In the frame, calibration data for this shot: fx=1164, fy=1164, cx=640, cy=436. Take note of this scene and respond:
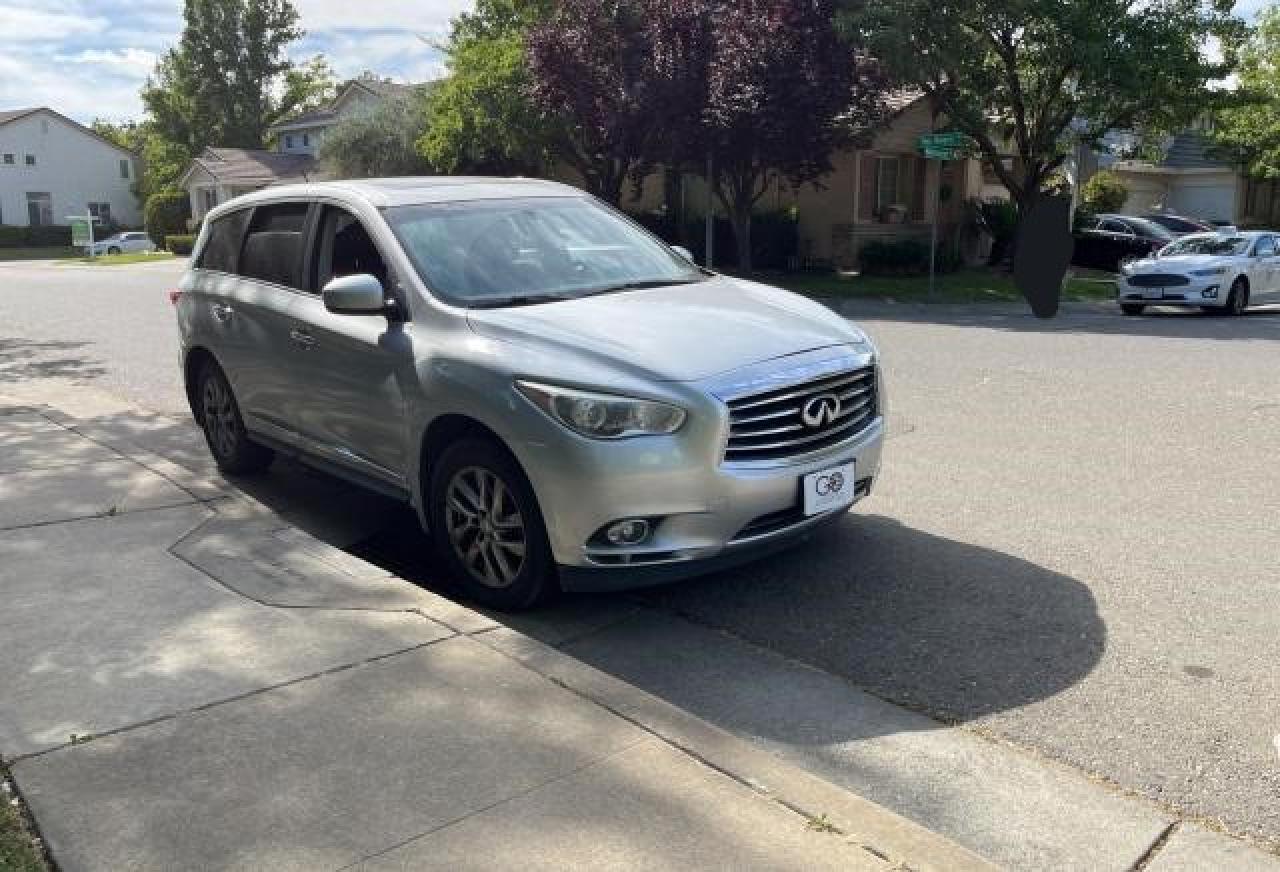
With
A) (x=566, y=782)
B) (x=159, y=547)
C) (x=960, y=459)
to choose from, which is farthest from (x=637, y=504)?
(x=960, y=459)

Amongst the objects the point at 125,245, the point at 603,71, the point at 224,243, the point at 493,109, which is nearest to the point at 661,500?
the point at 224,243

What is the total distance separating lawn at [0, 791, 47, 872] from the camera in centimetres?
283

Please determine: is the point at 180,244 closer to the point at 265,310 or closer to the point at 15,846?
the point at 265,310

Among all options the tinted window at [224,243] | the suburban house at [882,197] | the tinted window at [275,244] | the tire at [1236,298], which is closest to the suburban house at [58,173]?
the suburban house at [882,197]

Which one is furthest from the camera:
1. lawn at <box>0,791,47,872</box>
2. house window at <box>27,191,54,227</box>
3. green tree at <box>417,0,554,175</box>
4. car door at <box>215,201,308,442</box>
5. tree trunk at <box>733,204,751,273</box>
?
house window at <box>27,191,54,227</box>

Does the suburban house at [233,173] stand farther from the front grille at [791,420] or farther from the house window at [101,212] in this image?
the front grille at [791,420]

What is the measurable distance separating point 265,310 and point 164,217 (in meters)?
56.8

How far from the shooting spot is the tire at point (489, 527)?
4637 millimetres

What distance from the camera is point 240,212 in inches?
274

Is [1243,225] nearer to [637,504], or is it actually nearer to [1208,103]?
[1208,103]

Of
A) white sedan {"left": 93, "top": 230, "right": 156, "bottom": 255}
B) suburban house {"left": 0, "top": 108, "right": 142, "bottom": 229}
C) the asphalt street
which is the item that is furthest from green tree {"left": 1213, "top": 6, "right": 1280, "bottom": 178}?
suburban house {"left": 0, "top": 108, "right": 142, "bottom": 229}

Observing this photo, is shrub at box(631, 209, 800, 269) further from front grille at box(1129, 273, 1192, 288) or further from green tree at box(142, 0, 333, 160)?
green tree at box(142, 0, 333, 160)

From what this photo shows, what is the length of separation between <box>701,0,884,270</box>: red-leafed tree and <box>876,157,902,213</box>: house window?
6542mm

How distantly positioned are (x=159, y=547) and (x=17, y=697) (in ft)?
5.38
